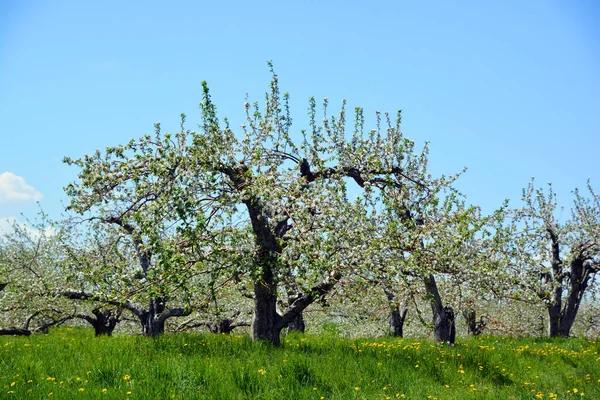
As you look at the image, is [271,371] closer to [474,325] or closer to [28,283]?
[28,283]

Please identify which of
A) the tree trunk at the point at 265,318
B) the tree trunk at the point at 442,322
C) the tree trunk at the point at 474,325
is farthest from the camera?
the tree trunk at the point at 474,325

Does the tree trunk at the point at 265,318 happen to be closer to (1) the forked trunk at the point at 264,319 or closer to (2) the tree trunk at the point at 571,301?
(1) the forked trunk at the point at 264,319

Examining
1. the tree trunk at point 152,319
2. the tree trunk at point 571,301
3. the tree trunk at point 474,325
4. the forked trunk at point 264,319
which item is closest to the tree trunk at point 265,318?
the forked trunk at point 264,319

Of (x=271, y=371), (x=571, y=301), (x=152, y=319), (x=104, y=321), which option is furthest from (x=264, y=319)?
(x=571, y=301)

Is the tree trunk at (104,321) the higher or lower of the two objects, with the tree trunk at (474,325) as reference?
higher

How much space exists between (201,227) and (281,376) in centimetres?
312

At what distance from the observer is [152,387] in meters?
7.72

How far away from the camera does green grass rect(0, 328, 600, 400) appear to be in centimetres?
779

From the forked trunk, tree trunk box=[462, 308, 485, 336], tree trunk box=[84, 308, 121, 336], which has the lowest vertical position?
tree trunk box=[462, 308, 485, 336]

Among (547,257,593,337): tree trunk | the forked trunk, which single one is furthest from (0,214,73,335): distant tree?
(547,257,593,337): tree trunk

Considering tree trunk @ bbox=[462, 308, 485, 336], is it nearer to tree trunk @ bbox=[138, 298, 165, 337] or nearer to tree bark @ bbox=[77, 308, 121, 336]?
tree trunk @ bbox=[138, 298, 165, 337]

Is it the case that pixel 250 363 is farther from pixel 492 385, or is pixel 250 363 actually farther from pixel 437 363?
pixel 492 385

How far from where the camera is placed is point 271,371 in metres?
8.77

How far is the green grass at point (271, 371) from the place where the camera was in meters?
7.79
